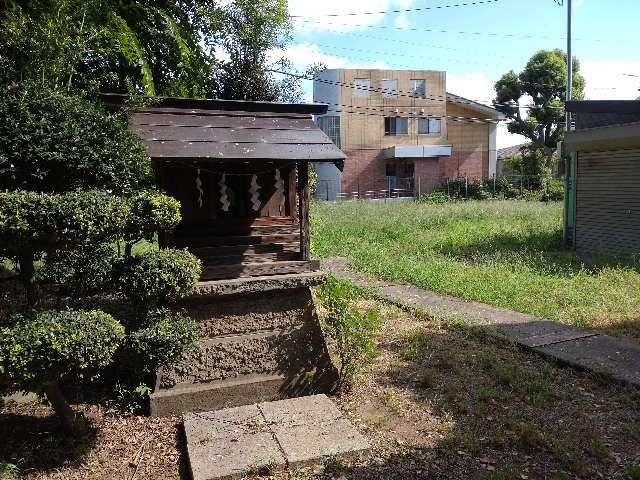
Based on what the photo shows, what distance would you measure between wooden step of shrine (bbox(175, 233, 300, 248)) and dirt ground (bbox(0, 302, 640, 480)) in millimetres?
1659

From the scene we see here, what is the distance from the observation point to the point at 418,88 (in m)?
31.8

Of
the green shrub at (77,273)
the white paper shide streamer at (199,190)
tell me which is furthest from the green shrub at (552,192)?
the green shrub at (77,273)

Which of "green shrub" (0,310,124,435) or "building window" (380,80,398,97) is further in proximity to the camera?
"building window" (380,80,398,97)

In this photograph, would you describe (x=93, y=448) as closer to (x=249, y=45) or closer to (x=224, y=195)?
(x=224, y=195)

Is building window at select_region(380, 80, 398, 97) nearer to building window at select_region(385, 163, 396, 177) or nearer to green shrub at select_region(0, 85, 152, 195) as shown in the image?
building window at select_region(385, 163, 396, 177)

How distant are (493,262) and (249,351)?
7053 millimetres

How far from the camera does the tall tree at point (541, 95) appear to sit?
30.8m

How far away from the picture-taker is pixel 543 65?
101ft

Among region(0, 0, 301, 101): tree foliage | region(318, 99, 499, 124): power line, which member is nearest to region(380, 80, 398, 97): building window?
region(318, 99, 499, 124): power line

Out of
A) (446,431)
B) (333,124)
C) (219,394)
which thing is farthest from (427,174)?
(446,431)

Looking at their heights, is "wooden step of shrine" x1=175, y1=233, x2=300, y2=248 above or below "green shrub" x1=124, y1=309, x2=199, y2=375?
above

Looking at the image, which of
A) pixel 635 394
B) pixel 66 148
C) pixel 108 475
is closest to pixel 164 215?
pixel 66 148

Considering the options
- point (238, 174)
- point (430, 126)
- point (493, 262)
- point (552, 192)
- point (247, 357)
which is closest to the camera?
point (247, 357)

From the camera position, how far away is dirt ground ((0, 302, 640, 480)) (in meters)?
3.71
